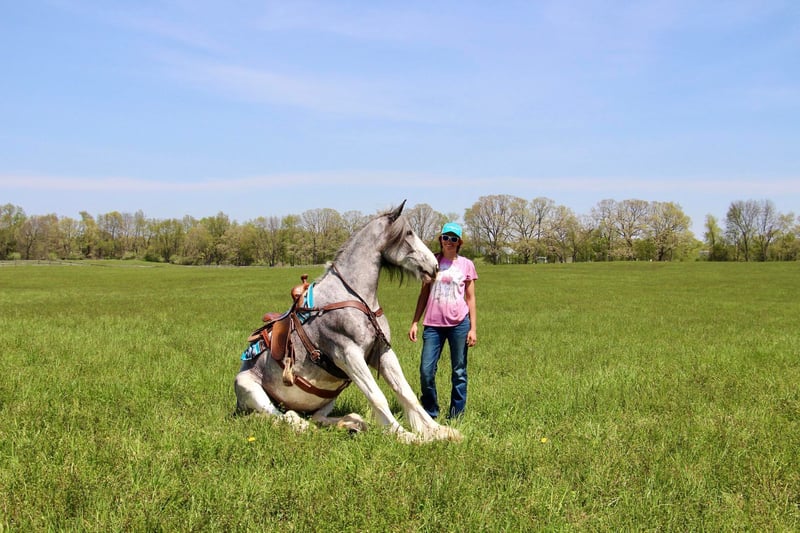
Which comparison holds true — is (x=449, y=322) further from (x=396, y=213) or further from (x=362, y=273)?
(x=396, y=213)

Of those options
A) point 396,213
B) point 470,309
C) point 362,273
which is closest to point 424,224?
point 470,309

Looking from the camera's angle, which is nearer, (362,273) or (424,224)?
(362,273)

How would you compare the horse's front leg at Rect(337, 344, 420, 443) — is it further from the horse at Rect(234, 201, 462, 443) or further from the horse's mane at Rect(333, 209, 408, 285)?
the horse's mane at Rect(333, 209, 408, 285)

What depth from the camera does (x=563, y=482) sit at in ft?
14.7

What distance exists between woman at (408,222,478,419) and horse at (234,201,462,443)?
3.00ft

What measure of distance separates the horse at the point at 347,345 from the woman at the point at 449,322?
3.00 feet

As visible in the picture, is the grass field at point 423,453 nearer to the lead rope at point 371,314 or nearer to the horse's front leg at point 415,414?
the horse's front leg at point 415,414

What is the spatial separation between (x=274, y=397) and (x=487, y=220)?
114602 mm

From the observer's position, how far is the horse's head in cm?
570

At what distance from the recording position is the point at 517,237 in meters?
119

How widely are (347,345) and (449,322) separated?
1.72m

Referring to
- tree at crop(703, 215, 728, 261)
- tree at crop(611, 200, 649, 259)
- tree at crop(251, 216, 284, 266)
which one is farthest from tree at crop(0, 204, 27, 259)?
tree at crop(703, 215, 728, 261)

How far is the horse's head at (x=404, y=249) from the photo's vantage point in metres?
5.70

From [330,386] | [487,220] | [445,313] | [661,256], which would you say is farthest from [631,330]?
[661,256]
